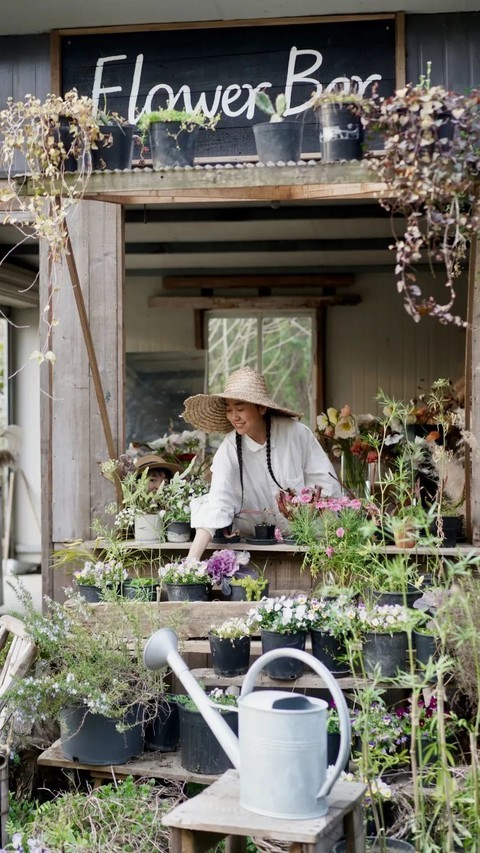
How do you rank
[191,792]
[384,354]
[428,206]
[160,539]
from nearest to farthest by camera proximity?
[428,206]
[191,792]
[160,539]
[384,354]

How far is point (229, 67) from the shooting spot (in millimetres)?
4793

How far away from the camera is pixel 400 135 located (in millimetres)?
3414

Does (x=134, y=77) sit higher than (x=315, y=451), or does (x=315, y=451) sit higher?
(x=134, y=77)

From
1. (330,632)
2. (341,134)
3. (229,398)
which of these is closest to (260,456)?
(229,398)

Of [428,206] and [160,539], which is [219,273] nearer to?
[160,539]

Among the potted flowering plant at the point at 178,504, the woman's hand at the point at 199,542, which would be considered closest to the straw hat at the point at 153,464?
the potted flowering plant at the point at 178,504

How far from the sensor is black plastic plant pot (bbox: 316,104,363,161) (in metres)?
3.65

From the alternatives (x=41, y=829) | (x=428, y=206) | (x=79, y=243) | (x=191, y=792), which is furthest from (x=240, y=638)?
(x=79, y=243)

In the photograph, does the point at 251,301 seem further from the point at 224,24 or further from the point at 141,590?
the point at 141,590

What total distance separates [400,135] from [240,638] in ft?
6.38

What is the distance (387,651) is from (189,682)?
42.5 inches

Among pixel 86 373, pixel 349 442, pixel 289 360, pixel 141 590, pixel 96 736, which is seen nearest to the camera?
pixel 96 736

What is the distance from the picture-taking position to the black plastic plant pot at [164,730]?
3807 mm

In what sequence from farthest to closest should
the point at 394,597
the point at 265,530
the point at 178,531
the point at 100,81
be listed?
the point at 100,81
the point at 178,531
the point at 265,530
the point at 394,597
